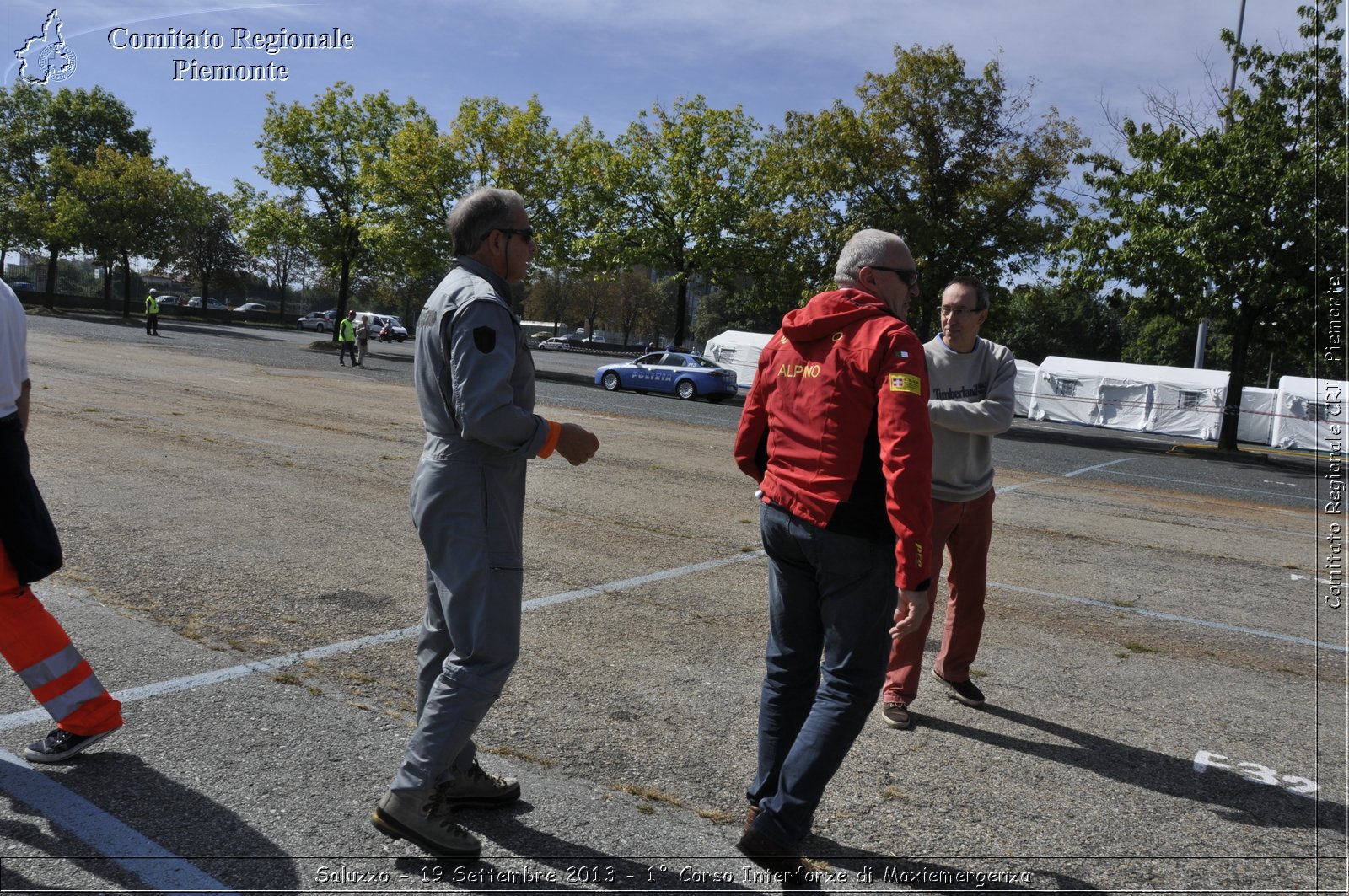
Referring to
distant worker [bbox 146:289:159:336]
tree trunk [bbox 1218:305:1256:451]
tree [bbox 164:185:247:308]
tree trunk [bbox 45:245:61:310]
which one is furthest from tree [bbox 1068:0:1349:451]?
tree [bbox 164:185:247:308]

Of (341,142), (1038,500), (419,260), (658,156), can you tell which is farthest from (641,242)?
(1038,500)

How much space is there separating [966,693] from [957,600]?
1.39ft

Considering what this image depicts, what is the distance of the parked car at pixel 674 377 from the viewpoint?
29562 mm

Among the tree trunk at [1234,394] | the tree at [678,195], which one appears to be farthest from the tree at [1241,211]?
the tree at [678,195]

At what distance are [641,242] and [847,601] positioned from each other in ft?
120

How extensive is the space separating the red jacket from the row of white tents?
31.3 m

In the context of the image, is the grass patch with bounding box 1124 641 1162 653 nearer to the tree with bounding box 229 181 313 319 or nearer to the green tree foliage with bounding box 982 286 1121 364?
the tree with bounding box 229 181 313 319

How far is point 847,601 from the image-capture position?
2.85 m

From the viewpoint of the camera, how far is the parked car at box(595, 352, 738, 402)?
97.0 ft

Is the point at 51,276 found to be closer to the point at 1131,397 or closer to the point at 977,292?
the point at 1131,397

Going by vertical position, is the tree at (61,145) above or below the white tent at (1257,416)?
above

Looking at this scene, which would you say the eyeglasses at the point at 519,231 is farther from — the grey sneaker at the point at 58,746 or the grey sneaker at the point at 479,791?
the grey sneaker at the point at 58,746

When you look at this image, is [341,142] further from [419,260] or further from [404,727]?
[404,727]

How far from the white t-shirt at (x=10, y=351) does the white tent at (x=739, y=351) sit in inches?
1398
